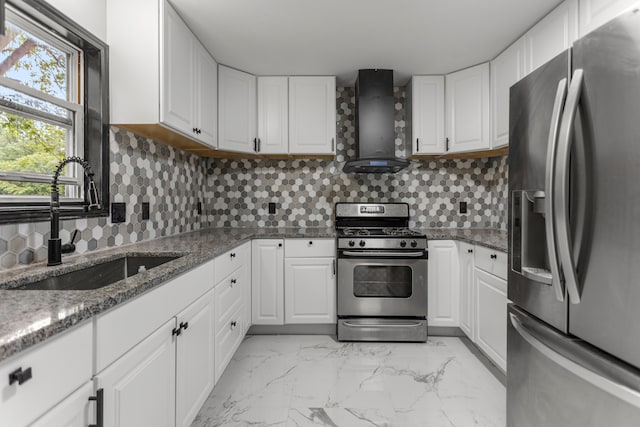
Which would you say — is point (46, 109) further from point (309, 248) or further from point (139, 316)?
point (309, 248)

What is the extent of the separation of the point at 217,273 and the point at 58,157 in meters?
0.96

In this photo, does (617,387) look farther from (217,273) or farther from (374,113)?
(374,113)

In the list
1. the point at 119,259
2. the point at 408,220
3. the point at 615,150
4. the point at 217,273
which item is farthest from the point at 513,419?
the point at 408,220

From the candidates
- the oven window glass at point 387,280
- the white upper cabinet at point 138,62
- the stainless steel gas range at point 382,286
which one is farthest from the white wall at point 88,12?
the oven window glass at point 387,280

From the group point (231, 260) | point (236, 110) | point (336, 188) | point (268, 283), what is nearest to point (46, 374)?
point (231, 260)

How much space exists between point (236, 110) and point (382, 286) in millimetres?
1928

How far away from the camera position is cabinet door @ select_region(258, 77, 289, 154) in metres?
2.96

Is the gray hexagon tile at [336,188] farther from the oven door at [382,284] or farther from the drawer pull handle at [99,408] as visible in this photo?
the drawer pull handle at [99,408]

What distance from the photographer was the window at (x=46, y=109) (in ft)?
4.44

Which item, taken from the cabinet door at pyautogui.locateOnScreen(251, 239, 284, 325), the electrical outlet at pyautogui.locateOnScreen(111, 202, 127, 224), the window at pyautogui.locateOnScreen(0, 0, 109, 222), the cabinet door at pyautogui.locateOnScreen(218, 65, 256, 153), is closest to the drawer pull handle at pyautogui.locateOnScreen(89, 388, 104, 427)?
the window at pyautogui.locateOnScreen(0, 0, 109, 222)

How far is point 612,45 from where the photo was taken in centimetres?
85

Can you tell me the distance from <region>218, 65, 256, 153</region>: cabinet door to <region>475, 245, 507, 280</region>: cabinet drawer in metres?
2.01

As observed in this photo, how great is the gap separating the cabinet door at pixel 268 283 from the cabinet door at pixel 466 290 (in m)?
1.45

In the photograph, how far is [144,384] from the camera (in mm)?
1067
